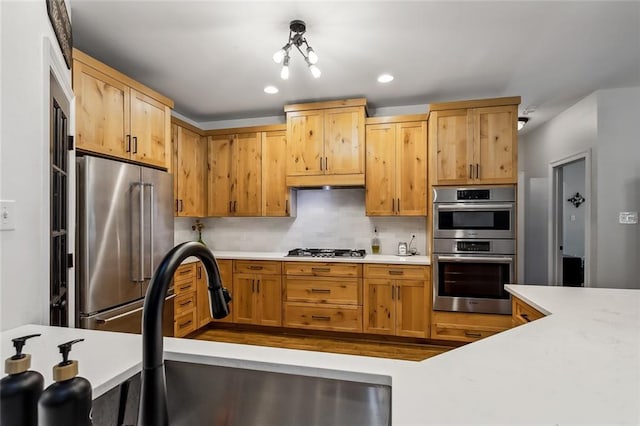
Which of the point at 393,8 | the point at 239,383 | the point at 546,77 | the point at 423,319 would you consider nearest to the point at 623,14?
the point at 546,77

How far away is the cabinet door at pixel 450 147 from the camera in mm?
3107

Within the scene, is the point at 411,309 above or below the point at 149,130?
below

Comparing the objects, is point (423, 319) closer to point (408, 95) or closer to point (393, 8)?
point (408, 95)

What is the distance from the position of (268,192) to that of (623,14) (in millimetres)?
3331

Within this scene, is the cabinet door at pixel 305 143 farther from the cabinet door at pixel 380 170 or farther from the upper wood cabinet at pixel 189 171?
the upper wood cabinet at pixel 189 171

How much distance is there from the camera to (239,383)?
0.94 meters

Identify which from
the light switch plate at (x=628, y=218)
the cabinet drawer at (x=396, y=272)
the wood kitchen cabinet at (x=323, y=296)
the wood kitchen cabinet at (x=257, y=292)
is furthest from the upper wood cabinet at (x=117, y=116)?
the light switch plate at (x=628, y=218)

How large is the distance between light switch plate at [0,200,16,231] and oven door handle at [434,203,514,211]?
123 inches

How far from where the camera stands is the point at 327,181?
346cm

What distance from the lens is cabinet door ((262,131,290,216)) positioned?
3705mm

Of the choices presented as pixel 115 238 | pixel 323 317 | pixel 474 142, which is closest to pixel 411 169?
pixel 474 142

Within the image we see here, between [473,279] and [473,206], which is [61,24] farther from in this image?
[473,279]

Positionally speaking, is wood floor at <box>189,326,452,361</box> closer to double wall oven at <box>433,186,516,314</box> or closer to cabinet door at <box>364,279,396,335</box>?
cabinet door at <box>364,279,396,335</box>

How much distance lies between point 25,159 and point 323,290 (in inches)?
103
